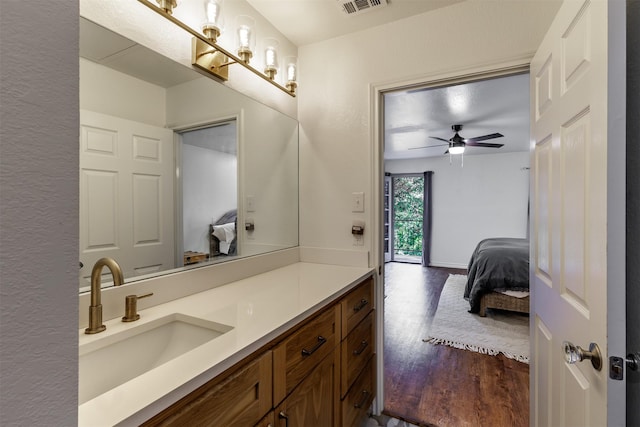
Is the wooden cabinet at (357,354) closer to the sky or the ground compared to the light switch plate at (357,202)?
closer to the ground

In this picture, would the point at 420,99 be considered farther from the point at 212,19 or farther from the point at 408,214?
the point at 408,214

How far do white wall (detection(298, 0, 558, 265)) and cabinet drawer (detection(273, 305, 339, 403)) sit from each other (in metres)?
0.70

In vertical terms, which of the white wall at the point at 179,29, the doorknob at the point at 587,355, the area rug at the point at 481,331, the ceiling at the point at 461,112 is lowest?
the area rug at the point at 481,331

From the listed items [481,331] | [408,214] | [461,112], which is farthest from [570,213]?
[408,214]

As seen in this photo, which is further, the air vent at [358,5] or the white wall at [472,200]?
the white wall at [472,200]

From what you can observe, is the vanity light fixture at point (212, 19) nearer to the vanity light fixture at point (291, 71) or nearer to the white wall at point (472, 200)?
the vanity light fixture at point (291, 71)

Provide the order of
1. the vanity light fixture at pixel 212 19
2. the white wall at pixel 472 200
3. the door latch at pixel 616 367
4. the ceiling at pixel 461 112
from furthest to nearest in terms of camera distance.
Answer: the white wall at pixel 472 200 < the ceiling at pixel 461 112 < the vanity light fixture at pixel 212 19 < the door latch at pixel 616 367

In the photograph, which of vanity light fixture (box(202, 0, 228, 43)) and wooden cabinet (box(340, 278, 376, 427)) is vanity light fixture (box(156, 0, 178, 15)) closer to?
vanity light fixture (box(202, 0, 228, 43))

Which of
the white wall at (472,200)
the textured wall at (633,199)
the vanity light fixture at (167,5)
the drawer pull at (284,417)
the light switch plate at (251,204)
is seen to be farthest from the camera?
the white wall at (472,200)

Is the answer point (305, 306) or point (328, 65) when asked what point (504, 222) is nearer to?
point (328, 65)

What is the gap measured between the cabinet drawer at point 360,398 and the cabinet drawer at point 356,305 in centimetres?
31

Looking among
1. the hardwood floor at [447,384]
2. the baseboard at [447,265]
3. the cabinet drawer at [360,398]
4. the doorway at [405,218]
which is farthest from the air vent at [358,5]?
the baseboard at [447,265]

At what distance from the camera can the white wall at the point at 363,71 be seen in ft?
5.04

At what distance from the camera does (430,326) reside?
313cm
